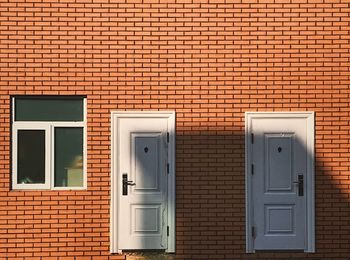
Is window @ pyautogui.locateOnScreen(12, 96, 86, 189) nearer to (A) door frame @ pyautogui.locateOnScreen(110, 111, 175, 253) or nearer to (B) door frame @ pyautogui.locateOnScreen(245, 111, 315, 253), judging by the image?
(A) door frame @ pyautogui.locateOnScreen(110, 111, 175, 253)

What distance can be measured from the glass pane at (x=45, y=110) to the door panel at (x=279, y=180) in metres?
2.71

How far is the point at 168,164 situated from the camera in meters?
10.5

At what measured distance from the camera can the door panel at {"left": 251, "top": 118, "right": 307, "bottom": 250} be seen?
10.5 m

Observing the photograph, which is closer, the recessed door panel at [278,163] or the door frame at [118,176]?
the door frame at [118,176]

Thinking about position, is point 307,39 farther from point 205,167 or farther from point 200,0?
point 205,167

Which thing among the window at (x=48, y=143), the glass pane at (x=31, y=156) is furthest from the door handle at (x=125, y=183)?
the glass pane at (x=31, y=156)

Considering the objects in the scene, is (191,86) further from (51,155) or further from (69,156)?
(51,155)

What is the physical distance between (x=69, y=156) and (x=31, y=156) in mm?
558

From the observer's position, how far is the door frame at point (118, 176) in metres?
10.4

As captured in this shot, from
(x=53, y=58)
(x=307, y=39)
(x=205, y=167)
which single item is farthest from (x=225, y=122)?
(x=53, y=58)

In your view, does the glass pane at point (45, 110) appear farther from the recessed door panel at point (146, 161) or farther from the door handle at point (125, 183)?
the door handle at point (125, 183)

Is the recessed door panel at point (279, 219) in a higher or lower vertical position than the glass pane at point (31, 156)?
lower

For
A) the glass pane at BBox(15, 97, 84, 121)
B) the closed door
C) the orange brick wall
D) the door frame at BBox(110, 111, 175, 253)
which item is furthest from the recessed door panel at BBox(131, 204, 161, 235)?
the glass pane at BBox(15, 97, 84, 121)

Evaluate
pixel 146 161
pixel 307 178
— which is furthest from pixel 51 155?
pixel 307 178
